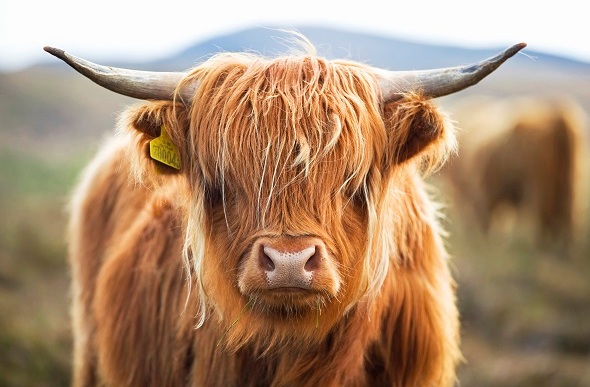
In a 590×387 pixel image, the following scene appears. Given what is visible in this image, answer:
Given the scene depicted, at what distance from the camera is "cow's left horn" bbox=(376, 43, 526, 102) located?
232 centimetres

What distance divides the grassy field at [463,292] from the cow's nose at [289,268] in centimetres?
169

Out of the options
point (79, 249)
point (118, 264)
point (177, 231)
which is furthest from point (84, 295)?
point (177, 231)

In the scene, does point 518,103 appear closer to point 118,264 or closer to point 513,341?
point 513,341

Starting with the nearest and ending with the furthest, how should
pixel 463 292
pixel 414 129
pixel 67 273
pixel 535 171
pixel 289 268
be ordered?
pixel 289 268 → pixel 414 129 → pixel 463 292 → pixel 67 273 → pixel 535 171

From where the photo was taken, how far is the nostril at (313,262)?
7.58 ft

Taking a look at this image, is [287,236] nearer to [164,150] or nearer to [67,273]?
[164,150]

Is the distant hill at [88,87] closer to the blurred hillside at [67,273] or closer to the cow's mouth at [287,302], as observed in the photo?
the blurred hillside at [67,273]

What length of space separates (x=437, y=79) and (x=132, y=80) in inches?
41.3

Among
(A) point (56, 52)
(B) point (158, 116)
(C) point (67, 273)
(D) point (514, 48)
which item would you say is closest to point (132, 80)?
(B) point (158, 116)

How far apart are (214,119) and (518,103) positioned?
979cm

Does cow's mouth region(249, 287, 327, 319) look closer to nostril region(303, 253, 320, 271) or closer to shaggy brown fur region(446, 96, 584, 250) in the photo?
nostril region(303, 253, 320, 271)

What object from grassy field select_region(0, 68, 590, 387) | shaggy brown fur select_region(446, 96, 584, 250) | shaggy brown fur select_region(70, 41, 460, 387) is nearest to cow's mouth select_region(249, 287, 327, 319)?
shaggy brown fur select_region(70, 41, 460, 387)

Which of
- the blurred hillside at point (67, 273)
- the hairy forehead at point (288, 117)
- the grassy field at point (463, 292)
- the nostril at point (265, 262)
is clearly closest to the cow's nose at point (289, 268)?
the nostril at point (265, 262)

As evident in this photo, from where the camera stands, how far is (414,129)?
2.58m
